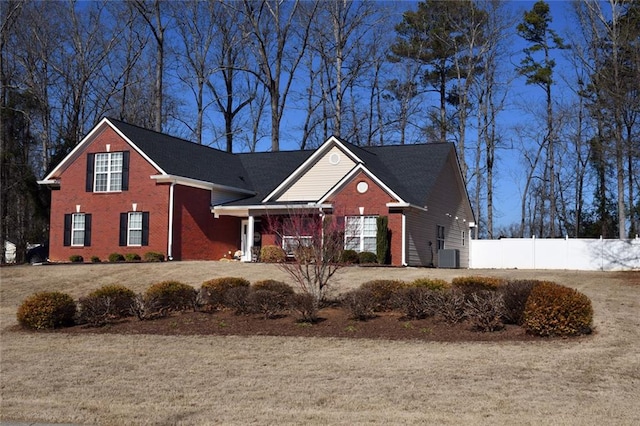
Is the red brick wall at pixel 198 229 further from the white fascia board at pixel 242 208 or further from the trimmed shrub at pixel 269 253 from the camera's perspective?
the trimmed shrub at pixel 269 253

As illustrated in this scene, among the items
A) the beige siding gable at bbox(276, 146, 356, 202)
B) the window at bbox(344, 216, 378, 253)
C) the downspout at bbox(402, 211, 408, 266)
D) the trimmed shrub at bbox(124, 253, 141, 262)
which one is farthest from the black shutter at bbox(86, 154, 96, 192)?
the downspout at bbox(402, 211, 408, 266)

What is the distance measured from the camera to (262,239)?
3212 cm

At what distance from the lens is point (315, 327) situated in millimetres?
13547

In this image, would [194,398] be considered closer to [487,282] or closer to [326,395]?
[326,395]

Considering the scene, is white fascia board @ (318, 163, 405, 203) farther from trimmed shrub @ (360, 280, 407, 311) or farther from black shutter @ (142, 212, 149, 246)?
trimmed shrub @ (360, 280, 407, 311)

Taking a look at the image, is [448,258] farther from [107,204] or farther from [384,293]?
[107,204]

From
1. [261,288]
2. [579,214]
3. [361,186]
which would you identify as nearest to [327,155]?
[361,186]

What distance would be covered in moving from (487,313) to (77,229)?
24.6 meters

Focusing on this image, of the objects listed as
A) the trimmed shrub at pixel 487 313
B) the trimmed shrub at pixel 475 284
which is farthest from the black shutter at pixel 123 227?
the trimmed shrub at pixel 487 313

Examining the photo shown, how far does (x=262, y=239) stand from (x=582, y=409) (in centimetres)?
2486

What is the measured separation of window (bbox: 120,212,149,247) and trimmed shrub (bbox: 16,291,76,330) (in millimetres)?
15245

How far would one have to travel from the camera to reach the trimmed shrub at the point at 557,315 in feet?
39.4

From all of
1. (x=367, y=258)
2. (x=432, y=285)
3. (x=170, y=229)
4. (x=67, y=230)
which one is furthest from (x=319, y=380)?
(x=67, y=230)

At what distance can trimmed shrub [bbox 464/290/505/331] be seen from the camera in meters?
12.6
